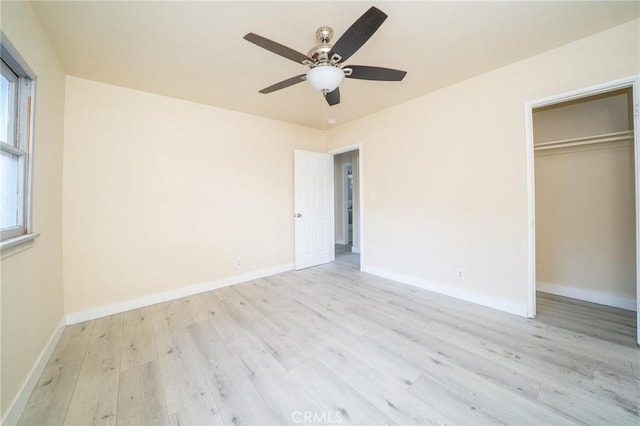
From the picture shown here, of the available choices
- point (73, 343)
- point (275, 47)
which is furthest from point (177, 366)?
point (275, 47)

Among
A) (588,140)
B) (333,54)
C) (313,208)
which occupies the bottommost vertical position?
(313,208)

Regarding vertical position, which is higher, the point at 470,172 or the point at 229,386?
the point at 470,172

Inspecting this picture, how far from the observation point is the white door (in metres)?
4.12

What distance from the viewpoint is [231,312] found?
2.58 meters

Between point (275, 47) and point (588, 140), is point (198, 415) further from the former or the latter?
point (588, 140)

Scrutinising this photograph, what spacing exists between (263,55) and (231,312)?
2617 millimetres

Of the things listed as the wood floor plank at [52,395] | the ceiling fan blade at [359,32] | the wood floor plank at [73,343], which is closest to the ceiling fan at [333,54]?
the ceiling fan blade at [359,32]

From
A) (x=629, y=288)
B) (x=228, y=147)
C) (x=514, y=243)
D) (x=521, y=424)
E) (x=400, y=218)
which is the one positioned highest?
(x=228, y=147)

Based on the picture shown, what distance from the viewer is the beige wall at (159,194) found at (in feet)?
8.07

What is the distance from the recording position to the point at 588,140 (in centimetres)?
258

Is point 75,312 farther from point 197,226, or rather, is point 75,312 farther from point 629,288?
point 629,288

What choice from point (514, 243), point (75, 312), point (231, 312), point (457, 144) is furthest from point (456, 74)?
point (75, 312)

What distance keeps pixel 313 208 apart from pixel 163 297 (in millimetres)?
2561

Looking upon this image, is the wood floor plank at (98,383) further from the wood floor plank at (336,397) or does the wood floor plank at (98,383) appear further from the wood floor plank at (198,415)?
the wood floor plank at (336,397)
